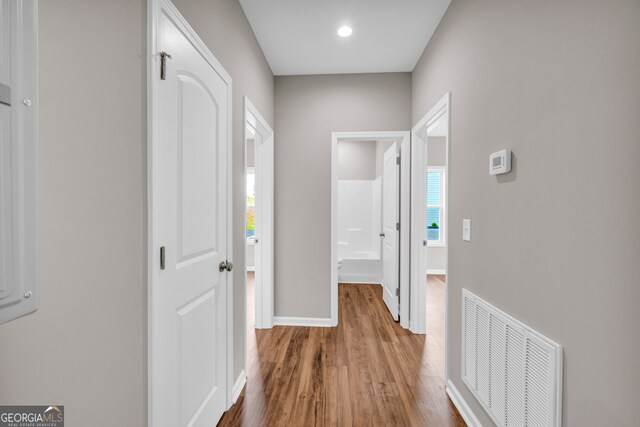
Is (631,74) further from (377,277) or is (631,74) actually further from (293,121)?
(377,277)

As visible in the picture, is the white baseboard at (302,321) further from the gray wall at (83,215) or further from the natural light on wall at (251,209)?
the natural light on wall at (251,209)

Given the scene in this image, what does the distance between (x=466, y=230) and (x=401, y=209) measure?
1.37 metres

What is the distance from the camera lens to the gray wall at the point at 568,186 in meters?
0.85

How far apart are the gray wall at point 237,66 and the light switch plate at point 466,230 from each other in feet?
4.69

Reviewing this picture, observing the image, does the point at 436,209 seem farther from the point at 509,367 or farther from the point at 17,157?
the point at 17,157

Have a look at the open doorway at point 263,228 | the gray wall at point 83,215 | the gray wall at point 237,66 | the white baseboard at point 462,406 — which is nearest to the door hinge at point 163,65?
the gray wall at point 83,215

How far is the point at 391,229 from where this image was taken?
11.8ft

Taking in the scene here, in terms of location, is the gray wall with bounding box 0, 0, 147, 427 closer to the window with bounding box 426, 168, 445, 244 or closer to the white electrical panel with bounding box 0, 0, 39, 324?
the white electrical panel with bounding box 0, 0, 39, 324

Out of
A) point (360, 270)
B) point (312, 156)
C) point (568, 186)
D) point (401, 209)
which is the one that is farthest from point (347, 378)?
point (360, 270)

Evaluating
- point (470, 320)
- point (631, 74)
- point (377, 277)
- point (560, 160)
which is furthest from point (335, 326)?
point (631, 74)

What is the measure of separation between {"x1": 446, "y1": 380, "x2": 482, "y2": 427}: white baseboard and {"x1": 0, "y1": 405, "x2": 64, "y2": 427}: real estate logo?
188cm

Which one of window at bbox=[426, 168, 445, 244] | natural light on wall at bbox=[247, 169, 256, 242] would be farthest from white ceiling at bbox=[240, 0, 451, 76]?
natural light on wall at bbox=[247, 169, 256, 242]

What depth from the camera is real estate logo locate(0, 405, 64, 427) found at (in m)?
1.02

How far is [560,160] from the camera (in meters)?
1.09
